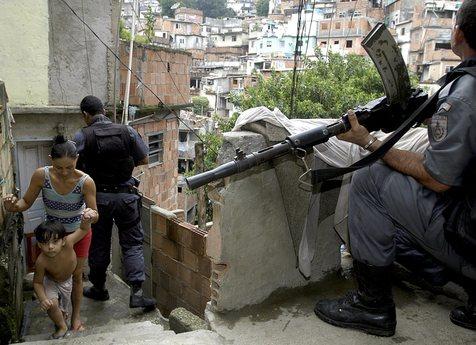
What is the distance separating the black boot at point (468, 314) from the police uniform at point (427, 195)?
41 centimetres

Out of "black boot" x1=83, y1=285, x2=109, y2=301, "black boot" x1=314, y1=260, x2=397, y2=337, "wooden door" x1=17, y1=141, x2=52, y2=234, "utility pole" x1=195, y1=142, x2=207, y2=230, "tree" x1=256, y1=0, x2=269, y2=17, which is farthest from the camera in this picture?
"tree" x1=256, y1=0, x2=269, y2=17

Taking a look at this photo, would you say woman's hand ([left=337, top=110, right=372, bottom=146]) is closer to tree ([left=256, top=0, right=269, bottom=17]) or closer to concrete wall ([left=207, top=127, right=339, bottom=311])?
concrete wall ([left=207, top=127, right=339, bottom=311])

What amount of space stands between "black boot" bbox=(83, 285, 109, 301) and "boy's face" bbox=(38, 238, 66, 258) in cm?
147

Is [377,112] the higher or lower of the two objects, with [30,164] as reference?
higher

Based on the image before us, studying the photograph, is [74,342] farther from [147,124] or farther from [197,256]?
[147,124]

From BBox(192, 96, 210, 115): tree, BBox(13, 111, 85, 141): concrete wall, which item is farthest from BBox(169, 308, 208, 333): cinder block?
BBox(192, 96, 210, 115): tree

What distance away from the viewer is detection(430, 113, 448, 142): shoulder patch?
76.6 inches

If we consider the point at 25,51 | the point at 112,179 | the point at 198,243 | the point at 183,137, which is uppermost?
the point at 25,51

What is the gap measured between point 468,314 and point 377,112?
1.35m

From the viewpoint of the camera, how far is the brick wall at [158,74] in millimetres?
→ 8570

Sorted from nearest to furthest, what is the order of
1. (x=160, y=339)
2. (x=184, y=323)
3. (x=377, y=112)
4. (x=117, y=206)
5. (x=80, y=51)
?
(x=160, y=339) < (x=377, y=112) < (x=184, y=323) < (x=117, y=206) < (x=80, y=51)

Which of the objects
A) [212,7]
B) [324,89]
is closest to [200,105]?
[324,89]

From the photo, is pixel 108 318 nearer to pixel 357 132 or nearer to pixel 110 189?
pixel 110 189

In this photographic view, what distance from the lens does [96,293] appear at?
4.55 m
